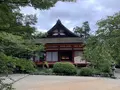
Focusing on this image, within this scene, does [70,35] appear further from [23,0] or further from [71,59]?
[23,0]

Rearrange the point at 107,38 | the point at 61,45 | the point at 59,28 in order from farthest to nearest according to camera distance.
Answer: the point at 59,28, the point at 61,45, the point at 107,38

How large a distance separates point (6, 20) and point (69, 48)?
27189 mm

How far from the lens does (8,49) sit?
12.2 feet

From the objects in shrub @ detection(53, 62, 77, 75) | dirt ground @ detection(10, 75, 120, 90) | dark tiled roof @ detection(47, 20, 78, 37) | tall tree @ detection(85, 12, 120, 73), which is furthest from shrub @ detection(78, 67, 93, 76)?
tall tree @ detection(85, 12, 120, 73)

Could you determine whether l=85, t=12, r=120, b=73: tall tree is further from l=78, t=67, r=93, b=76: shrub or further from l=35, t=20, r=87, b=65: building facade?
l=35, t=20, r=87, b=65: building facade

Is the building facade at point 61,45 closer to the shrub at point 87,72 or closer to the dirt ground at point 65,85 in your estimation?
the shrub at point 87,72

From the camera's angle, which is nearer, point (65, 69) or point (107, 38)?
point (107, 38)

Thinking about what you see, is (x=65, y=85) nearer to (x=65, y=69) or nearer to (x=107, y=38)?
(x=65, y=69)

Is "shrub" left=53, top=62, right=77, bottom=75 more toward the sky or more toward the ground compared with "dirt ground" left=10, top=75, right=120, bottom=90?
more toward the sky

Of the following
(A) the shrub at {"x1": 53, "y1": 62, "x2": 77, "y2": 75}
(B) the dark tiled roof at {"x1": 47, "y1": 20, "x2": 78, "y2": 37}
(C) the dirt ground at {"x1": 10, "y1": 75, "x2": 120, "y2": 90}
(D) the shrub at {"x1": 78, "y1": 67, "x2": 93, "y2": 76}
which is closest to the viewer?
(C) the dirt ground at {"x1": 10, "y1": 75, "x2": 120, "y2": 90}

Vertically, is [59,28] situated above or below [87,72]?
above

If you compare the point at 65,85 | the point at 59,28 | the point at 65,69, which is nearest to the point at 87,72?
the point at 65,69

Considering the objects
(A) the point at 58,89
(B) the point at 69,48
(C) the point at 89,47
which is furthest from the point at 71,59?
(C) the point at 89,47

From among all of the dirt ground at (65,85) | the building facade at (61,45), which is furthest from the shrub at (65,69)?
the building facade at (61,45)
